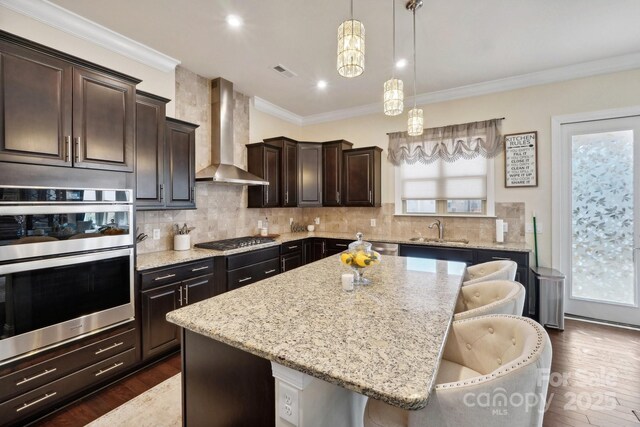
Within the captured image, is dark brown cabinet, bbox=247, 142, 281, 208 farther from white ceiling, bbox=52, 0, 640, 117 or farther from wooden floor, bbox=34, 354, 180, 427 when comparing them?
wooden floor, bbox=34, 354, 180, 427

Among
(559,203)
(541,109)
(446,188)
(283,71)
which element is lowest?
(559,203)

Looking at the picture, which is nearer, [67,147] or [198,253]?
[67,147]

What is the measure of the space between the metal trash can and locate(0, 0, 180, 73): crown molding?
5022 millimetres

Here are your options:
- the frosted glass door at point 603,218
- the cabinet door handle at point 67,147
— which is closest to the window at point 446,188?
the frosted glass door at point 603,218

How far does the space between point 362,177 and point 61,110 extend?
12.0 feet

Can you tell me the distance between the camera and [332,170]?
4.86 m

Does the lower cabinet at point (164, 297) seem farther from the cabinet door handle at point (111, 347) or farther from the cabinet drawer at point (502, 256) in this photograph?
the cabinet drawer at point (502, 256)

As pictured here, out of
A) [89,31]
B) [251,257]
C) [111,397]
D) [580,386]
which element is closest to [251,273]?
[251,257]

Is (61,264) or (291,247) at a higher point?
(61,264)

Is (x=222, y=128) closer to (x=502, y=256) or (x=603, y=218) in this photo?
(x=502, y=256)

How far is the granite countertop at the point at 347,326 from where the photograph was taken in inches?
34.8

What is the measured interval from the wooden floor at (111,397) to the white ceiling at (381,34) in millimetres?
3147

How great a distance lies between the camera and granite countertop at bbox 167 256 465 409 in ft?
2.90

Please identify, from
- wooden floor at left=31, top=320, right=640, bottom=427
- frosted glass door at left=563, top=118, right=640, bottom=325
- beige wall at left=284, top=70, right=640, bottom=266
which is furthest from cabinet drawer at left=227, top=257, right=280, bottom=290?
frosted glass door at left=563, top=118, right=640, bottom=325
